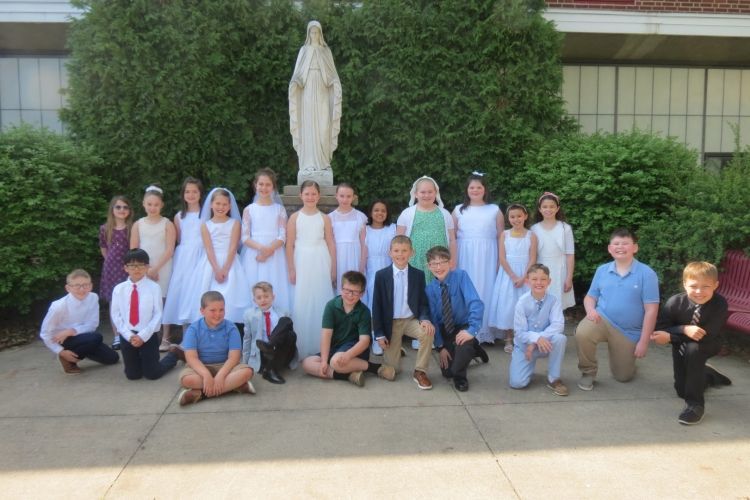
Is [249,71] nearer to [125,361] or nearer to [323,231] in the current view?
[323,231]

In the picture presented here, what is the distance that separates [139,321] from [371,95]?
4542mm

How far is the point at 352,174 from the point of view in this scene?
8.12 m

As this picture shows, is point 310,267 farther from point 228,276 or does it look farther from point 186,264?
point 186,264

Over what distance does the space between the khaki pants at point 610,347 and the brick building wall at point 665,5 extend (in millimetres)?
6738

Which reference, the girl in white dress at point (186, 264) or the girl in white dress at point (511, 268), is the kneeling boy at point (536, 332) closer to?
the girl in white dress at point (511, 268)

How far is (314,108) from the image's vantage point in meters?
6.53

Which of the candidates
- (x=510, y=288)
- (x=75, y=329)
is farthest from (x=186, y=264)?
(x=510, y=288)

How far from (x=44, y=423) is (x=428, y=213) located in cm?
369

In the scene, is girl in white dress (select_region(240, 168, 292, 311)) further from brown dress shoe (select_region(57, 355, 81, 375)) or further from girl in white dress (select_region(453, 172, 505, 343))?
girl in white dress (select_region(453, 172, 505, 343))

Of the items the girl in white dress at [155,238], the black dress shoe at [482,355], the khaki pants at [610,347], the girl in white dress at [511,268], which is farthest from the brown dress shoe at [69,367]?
the khaki pants at [610,347]

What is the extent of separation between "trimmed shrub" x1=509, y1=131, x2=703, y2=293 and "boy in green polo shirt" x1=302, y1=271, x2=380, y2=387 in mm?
3196

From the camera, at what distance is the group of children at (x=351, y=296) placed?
14.3ft

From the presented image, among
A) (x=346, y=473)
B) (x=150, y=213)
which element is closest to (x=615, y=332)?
(x=346, y=473)

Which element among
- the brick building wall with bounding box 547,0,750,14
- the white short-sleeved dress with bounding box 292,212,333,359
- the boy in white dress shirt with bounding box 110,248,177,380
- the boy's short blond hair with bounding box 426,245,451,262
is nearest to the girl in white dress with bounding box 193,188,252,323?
the white short-sleeved dress with bounding box 292,212,333,359
